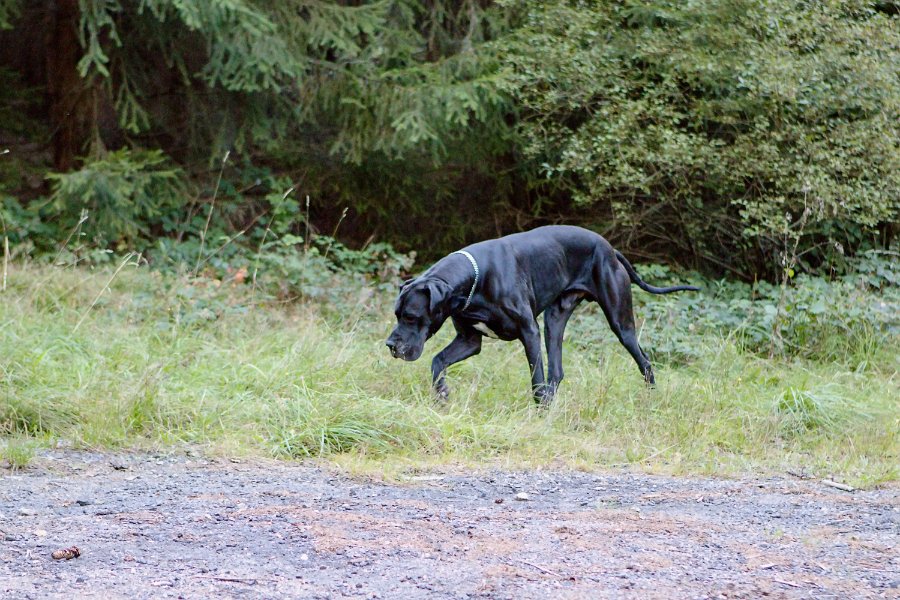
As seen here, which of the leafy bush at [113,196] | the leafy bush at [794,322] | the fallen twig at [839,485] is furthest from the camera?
the leafy bush at [113,196]

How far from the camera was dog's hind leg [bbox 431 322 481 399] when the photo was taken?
23.5ft

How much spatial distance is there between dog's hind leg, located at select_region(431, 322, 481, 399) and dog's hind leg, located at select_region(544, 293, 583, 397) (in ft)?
1.96

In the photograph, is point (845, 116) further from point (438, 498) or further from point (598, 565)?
point (598, 565)

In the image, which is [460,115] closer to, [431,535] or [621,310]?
[621,310]

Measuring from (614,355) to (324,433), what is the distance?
11.7 ft

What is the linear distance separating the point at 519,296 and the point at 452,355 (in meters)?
0.65

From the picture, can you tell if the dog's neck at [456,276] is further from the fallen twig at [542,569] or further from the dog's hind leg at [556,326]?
the fallen twig at [542,569]

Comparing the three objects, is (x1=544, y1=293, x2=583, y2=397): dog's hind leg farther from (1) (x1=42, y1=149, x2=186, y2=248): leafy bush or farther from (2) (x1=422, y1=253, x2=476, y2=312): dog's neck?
(1) (x1=42, y1=149, x2=186, y2=248): leafy bush

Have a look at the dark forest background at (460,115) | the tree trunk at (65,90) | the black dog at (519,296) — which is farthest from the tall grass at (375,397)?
the tree trunk at (65,90)

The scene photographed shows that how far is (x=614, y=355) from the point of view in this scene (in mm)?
8898

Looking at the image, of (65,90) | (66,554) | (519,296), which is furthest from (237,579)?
(65,90)

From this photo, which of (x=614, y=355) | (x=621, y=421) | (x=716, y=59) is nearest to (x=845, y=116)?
(x=716, y=59)

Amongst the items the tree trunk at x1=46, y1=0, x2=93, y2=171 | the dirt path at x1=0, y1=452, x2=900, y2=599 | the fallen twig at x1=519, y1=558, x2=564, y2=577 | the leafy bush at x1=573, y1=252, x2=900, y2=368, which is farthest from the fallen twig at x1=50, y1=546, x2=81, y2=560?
the tree trunk at x1=46, y1=0, x2=93, y2=171

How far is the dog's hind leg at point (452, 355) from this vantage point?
7164mm
